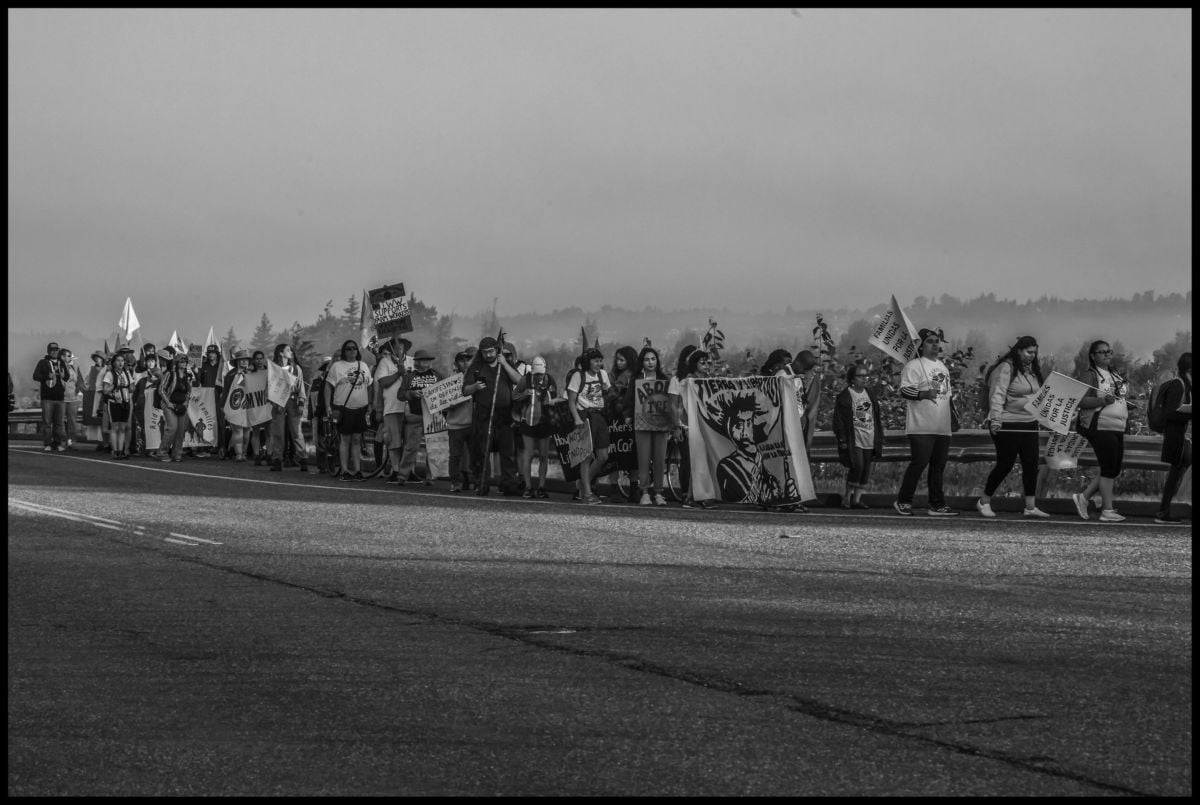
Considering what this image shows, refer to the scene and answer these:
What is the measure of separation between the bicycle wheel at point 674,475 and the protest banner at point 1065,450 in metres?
4.18

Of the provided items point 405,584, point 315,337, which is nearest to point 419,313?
point 315,337

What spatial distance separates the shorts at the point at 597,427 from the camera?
19625 millimetres

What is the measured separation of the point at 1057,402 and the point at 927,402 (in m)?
1.31

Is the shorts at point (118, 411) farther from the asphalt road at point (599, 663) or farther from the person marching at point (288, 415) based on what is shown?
the asphalt road at point (599, 663)

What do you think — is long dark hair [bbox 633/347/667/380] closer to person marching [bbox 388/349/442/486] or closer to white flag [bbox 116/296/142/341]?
person marching [bbox 388/349/442/486]

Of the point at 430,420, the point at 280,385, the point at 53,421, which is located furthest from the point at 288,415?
the point at 53,421

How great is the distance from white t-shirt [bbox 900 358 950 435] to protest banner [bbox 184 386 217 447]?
16.5 m

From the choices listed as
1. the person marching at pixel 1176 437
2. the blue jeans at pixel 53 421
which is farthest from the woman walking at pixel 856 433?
the blue jeans at pixel 53 421

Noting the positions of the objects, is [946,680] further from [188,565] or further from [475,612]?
[188,565]

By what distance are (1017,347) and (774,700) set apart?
11.3 metres

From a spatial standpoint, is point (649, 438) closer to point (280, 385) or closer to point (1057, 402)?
point (1057, 402)

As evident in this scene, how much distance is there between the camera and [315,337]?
163 metres

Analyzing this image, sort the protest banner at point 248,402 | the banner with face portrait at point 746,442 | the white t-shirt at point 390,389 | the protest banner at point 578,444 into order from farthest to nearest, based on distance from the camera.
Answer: the protest banner at point 248,402 → the white t-shirt at point 390,389 → the protest banner at point 578,444 → the banner with face portrait at point 746,442

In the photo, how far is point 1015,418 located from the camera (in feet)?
56.3
